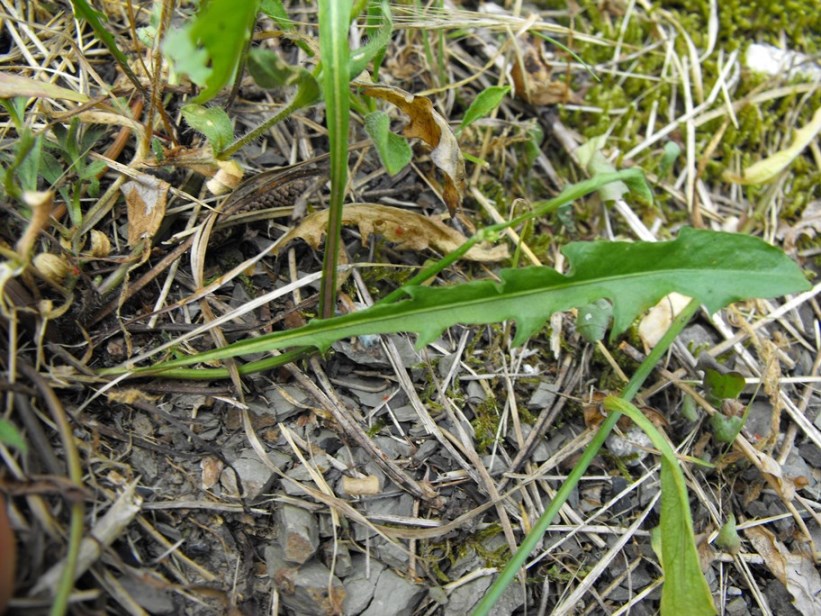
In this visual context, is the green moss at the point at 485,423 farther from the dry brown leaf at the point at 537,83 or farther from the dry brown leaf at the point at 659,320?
the dry brown leaf at the point at 537,83

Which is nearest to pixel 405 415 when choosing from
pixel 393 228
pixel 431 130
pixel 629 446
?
pixel 393 228

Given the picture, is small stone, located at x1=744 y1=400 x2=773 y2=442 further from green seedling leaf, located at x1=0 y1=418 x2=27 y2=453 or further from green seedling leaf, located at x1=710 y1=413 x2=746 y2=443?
green seedling leaf, located at x1=0 y1=418 x2=27 y2=453

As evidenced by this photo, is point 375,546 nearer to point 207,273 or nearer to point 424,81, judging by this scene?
point 207,273

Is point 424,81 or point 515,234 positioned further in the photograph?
point 424,81

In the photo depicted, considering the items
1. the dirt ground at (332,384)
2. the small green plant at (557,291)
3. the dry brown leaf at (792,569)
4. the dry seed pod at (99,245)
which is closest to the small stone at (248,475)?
the dirt ground at (332,384)

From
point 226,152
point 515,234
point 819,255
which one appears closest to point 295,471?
point 226,152

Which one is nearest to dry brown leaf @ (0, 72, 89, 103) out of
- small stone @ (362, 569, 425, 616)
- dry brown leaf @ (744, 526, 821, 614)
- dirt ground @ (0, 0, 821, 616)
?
dirt ground @ (0, 0, 821, 616)

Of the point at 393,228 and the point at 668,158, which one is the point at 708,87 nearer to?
the point at 668,158
